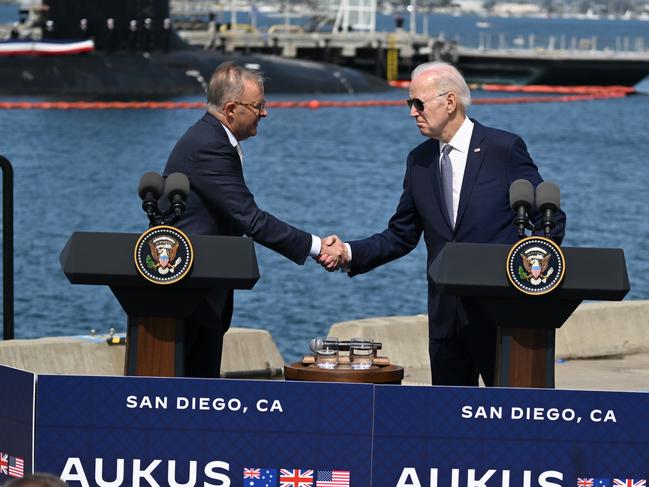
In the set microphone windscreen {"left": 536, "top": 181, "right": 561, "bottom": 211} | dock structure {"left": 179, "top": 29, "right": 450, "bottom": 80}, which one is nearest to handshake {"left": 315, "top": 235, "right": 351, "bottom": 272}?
microphone windscreen {"left": 536, "top": 181, "right": 561, "bottom": 211}

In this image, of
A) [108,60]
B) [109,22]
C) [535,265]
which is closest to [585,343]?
[535,265]

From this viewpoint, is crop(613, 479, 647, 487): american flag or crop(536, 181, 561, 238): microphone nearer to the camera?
crop(613, 479, 647, 487): american flag

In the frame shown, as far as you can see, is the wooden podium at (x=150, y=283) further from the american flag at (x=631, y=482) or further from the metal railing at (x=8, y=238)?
the metal railing at (x=8, y=238)

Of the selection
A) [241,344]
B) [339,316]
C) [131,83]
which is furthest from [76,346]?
[131,83]

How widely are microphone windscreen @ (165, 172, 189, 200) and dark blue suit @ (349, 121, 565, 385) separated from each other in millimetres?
1152

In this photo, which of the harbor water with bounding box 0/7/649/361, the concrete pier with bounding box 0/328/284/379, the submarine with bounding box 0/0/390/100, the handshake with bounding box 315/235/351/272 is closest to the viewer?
the handshake with bounding box 315/235/351/272

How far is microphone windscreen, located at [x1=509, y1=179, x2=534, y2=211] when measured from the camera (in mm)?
6266

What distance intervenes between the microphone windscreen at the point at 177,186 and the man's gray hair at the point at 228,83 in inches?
24.8

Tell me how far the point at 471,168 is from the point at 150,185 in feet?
4.88

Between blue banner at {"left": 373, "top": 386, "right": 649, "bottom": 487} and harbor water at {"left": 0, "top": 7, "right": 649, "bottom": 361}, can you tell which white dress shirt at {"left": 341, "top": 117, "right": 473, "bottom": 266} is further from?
harbor water at {"left": 0, "top": 7, "right": 649, "bottom": 361}

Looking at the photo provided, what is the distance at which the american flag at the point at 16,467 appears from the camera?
5771mm

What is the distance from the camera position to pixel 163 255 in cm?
602

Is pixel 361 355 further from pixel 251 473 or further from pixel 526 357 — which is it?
pixel 251 473

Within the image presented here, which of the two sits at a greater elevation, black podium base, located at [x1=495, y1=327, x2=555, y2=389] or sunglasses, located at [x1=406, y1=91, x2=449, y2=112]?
sunglasses, located at [x1=406, y1=91, x2=449, y2=112]
